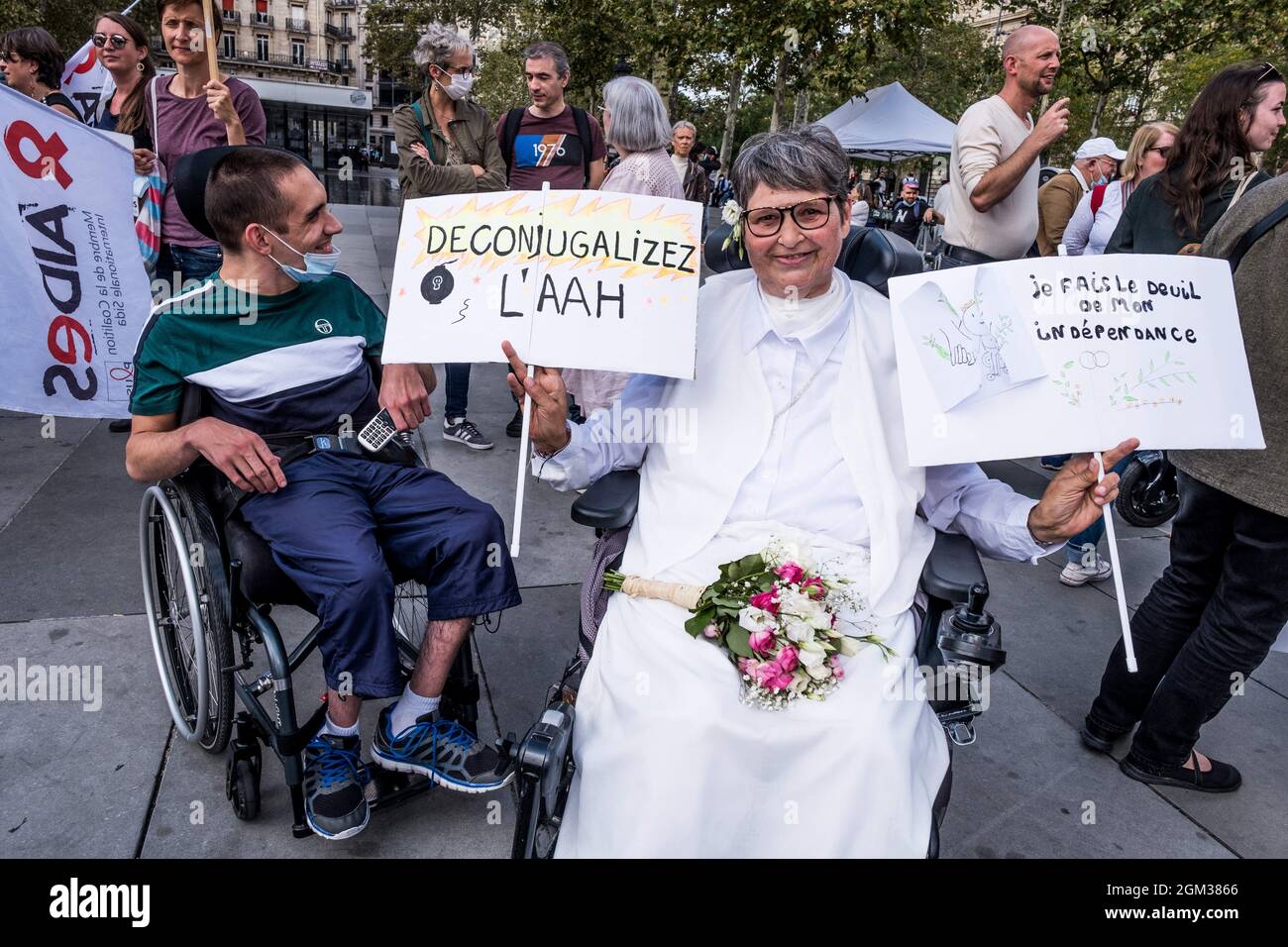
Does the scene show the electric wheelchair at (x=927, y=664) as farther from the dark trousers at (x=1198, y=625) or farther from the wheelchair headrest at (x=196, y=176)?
the wheelchair headrest at (x=196, y=176)

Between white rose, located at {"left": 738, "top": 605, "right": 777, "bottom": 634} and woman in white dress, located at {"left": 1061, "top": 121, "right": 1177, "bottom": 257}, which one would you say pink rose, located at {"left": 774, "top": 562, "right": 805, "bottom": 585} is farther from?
woman in white dress, located at {"left": 1061, "top": 121, "right": 1177, "bottom": 257}

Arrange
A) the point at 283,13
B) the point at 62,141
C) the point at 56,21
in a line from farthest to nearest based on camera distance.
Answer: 1. the point at 283,13
2. the point at 56,21
3. the point at 62,141

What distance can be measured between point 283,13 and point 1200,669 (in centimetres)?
7522

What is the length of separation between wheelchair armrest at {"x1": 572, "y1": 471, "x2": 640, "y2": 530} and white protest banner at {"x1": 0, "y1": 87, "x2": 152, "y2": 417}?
2166 mm

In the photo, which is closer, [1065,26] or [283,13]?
[1065,26]

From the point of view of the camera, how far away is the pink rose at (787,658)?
5.67 ft

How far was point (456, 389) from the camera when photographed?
16.3ft

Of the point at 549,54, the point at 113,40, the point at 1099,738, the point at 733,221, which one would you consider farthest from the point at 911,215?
the point at 733,221

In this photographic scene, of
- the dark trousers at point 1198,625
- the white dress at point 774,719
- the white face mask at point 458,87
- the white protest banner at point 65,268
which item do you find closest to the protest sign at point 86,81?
the white protest banner at point 65,268

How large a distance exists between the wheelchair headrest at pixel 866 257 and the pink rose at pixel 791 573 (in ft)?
3.07

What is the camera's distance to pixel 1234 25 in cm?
1552

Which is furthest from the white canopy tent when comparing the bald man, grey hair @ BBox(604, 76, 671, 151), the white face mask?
Answer: grey hair @ BBox(604, 76, 671, 151)

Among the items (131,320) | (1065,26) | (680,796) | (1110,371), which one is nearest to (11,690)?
(131,320)
